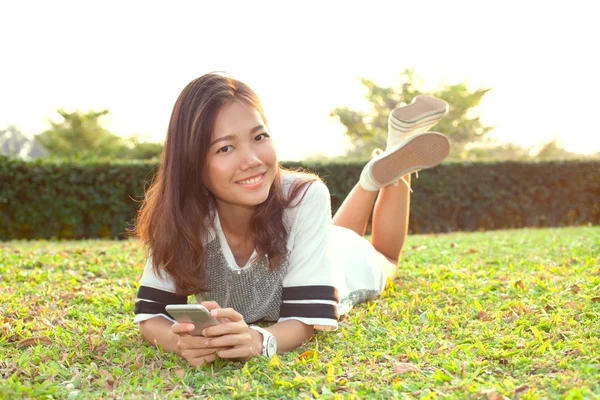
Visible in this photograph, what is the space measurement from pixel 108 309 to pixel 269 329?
4.80 feet

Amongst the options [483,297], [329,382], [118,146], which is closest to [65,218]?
[483,297]

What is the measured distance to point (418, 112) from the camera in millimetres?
4289

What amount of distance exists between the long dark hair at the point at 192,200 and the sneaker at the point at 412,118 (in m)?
1.52

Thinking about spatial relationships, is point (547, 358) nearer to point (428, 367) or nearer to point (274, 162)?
point (428, 367)

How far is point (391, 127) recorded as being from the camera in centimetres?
430

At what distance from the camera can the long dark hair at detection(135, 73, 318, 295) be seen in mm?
2516

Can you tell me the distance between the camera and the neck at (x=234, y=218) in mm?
2877

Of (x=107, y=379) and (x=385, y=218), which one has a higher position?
(x=385, y=218)

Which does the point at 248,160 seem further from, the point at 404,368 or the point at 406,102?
the point at 406,102

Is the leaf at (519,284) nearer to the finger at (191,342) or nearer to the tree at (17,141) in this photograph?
the finger at (191,342)

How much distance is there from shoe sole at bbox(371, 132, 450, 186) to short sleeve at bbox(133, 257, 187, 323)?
1.83m

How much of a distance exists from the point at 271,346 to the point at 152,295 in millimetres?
653

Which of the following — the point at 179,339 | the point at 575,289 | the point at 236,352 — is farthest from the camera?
the point at 575,289

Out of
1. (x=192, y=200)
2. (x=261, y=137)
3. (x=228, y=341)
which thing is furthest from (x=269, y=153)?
(x=228, y=341)
